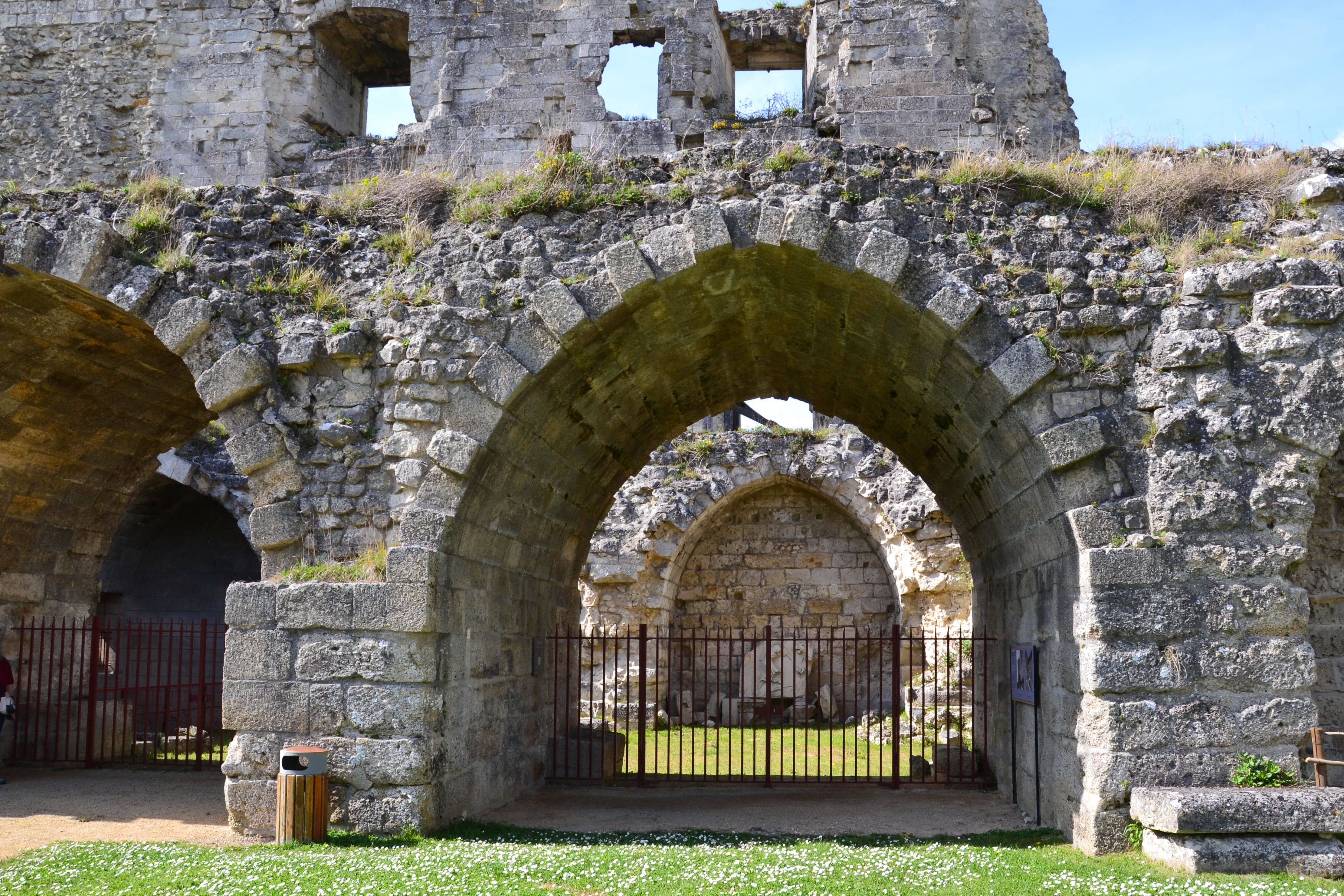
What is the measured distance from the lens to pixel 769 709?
9102mm

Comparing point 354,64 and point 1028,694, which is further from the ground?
point 354,64

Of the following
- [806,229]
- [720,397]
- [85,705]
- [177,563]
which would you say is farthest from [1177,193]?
[177,563]

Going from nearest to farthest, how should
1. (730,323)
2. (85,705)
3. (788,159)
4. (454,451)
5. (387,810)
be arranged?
(387,810), (454,451), (788,159), (730,323), (85,705)

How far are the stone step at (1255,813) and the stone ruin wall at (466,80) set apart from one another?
9.55 m

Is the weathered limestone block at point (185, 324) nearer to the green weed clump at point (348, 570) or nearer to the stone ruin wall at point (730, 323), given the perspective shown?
the stone ruin wall at point (730, 323)

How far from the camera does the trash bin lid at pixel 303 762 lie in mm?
6711

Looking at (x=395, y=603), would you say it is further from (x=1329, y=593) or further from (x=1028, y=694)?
(x=1329, y=593)

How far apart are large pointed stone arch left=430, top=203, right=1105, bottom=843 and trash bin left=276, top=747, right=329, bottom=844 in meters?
0.94

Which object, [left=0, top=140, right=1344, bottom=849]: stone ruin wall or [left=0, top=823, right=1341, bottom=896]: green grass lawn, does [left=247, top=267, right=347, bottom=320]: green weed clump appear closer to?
[left=0, top=140, right=1344, bottom=849]: stone ruin wall

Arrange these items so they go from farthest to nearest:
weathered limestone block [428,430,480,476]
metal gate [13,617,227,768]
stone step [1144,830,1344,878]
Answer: metal gate [13,617,227,768]
weathered limestone block [428,430,480,476]
stone step [1144,830,1344,878]

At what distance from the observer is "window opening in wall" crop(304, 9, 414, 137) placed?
15.6 meters

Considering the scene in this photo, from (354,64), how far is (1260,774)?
1569cm

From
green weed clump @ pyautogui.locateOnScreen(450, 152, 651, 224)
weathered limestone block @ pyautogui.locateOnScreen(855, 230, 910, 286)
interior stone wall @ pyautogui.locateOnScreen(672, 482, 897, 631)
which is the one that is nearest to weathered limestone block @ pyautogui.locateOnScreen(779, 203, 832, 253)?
weathered limestone block @ pyautogui.locateOnScreen(855, 230, 910, 286)

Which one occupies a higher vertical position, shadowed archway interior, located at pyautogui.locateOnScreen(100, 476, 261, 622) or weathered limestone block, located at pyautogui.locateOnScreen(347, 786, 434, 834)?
shadowed archway interior, located at pyautogui.locateOnScreen(100, 476, 261, 622)
